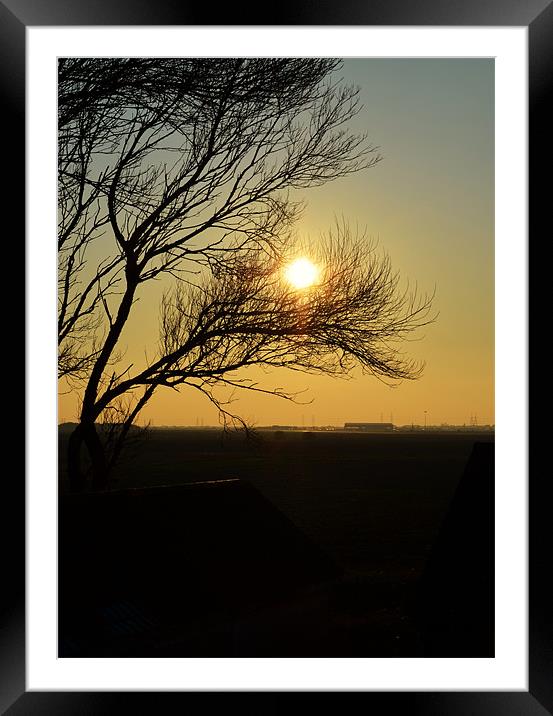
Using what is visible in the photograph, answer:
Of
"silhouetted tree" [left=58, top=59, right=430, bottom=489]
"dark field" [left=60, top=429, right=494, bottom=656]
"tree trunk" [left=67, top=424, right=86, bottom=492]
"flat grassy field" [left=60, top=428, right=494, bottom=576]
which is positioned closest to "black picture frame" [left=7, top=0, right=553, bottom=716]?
"silhouetted tree" [left=58, top=59, right=430, bottom=489]

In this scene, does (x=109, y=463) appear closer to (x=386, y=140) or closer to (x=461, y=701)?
(x=461, y=701)

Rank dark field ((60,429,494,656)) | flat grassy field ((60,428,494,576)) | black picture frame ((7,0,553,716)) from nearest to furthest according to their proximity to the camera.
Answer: black picture frame ((7,0,553,716)) → dark field ((60,429,494,656)) → flat grassy field ((60,428,494,576))

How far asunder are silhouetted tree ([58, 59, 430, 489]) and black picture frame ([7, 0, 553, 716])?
1829mm

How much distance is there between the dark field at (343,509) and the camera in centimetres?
838

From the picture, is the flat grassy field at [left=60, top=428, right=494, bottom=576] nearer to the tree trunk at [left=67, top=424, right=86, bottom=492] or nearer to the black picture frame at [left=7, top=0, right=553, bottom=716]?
the tree trunk at [left=67, top=424, right=86, bottom=492]

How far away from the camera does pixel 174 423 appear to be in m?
8.50

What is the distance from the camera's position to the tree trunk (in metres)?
4.43

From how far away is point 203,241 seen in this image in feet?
17.1
